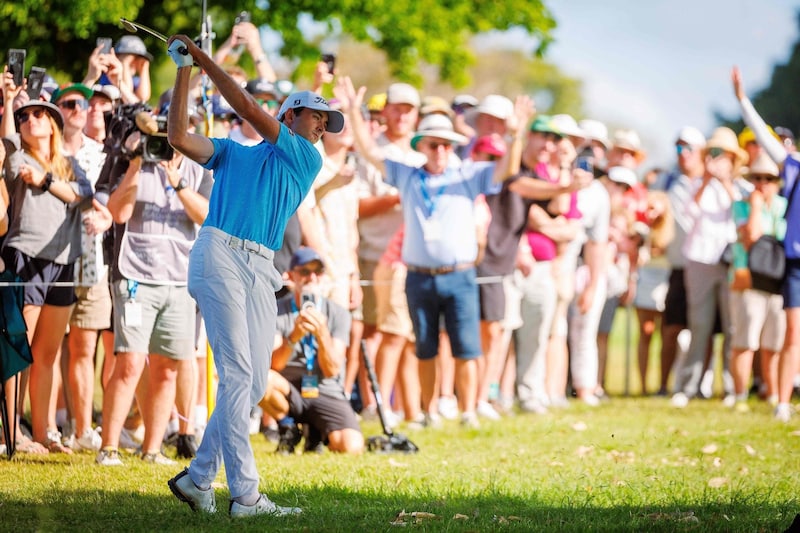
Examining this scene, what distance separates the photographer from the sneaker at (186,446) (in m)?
9.26

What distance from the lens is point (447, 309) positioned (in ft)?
37.8

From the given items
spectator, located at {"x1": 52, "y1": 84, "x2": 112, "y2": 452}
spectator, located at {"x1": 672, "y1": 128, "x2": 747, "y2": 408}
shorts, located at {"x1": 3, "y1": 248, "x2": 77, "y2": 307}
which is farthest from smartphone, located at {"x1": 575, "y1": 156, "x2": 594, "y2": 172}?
shorts, located at {"x1": 3, "y1": 248, "x2": 77, "y2": 307}

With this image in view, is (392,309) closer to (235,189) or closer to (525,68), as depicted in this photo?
(235,189)

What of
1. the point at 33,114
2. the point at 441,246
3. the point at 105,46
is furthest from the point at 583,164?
the point at 33,114

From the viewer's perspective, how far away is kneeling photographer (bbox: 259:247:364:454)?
966 cm

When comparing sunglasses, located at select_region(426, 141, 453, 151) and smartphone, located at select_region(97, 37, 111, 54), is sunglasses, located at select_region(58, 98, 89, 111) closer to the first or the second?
smartphone, located at select_region(97, 37, 111, 54)

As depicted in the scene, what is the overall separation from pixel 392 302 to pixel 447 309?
0.74 m

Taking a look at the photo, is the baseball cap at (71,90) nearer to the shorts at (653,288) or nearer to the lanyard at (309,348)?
the lanyard at (309,348)

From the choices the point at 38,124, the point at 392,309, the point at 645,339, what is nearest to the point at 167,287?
the point at 38,124

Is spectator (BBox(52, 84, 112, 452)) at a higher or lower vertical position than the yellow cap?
lower

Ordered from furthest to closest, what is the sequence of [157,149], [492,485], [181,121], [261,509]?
[157,149], [492,485], [261,509], [181,121]

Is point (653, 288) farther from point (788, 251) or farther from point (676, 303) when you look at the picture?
point (788, 251)

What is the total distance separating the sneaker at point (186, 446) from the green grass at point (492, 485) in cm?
49

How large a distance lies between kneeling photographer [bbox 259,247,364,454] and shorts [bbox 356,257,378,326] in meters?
2.21
